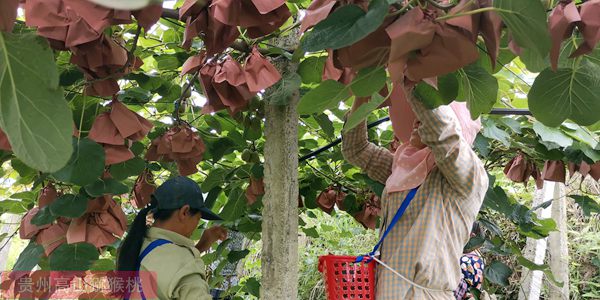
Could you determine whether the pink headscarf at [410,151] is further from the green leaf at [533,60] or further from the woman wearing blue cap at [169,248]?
the green leaf at [533,60]

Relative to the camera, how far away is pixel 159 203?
1.94 meters

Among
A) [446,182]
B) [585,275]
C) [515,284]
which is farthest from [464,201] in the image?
[585,275]

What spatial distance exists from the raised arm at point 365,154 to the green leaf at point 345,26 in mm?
1211

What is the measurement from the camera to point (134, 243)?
182 cm

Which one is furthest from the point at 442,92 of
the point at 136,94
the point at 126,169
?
the point at 136,94

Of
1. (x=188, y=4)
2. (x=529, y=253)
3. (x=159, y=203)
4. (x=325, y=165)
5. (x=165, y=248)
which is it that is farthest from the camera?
(x=529, y=253)

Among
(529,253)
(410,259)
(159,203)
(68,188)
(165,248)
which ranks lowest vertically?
(529,253)

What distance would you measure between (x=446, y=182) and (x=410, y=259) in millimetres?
239

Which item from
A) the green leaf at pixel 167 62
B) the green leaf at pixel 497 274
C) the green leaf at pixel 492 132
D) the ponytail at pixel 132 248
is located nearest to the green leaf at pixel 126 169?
the green leaf at pixel 167 62

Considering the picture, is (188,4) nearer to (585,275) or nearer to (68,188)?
(68,188)

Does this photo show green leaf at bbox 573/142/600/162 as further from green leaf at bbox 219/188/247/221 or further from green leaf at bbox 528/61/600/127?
green leaf at bbox 528/61/600/127

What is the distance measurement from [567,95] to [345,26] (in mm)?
317

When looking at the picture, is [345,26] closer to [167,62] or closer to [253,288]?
[167,62]

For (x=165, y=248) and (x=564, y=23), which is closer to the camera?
(x=564, y=23)
